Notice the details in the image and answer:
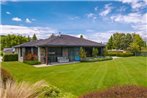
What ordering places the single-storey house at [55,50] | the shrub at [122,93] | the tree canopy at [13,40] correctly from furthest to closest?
the tree canopy at [13,40]
the single-storey house at [55,50]
the shrub at [122,93]

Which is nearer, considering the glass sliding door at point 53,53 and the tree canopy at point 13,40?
the glass sliding door at point 53,53

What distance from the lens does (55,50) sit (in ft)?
86.2

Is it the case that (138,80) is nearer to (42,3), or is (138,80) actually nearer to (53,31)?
(42,3)

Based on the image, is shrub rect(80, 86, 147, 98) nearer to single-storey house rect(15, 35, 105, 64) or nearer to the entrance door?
single-storey house rect(15, 35, 105, 64)

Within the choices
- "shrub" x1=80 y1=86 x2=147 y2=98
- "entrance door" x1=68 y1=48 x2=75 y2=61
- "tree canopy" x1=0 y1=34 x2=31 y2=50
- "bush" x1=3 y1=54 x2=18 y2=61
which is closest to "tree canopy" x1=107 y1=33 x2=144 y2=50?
"tree canopy" x1=0 y1=34 x2=31 y2=50

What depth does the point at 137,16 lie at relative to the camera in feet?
36.8

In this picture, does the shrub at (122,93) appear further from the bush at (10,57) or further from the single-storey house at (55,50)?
the bush at (10,57)

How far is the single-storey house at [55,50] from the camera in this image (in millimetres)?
25159

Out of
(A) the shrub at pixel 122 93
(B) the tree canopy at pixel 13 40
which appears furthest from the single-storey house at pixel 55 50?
(B) the tree canopy at pixel 13 40

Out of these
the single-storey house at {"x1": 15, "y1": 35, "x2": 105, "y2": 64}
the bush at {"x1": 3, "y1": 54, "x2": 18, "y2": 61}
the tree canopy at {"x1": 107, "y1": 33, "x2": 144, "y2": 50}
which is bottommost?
the bush at {"x1": 3, "y1": 54, "x2": 18, "y2": 61}

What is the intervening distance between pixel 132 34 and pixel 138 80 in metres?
50.3

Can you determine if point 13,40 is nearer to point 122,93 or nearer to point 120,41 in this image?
point 120,41

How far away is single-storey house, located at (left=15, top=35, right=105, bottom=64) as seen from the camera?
25.2 metres

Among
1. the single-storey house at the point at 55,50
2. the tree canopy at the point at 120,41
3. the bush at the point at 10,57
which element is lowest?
the bush at the point at 10,57
